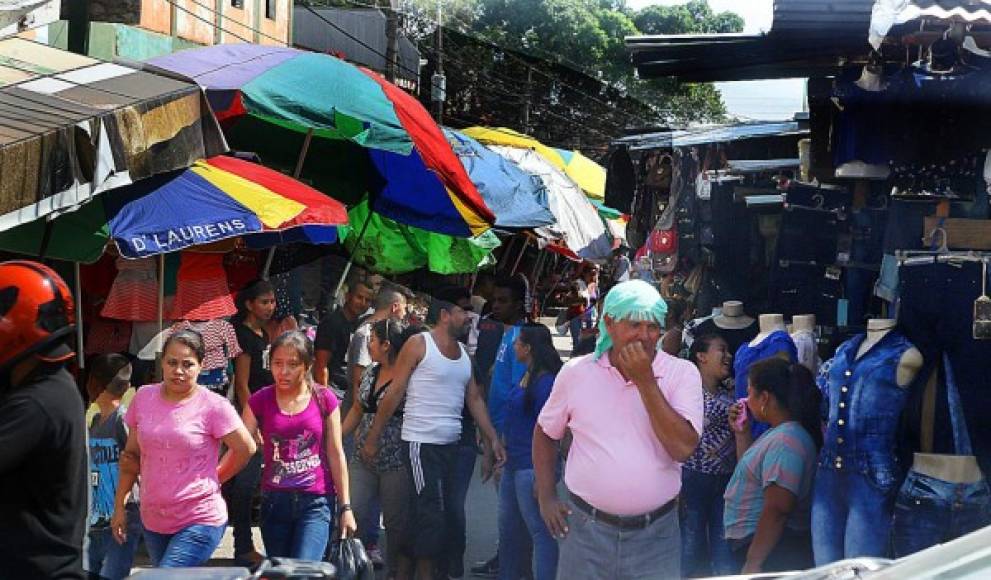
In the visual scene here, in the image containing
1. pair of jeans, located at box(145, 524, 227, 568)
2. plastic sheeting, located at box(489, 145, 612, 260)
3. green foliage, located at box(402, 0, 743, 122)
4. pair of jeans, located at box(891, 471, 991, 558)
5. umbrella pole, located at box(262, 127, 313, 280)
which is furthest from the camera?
green foliage, located at box(402, 0, 743, 122)

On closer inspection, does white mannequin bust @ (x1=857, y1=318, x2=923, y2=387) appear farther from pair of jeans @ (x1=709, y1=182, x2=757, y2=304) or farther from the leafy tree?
the leafy tree

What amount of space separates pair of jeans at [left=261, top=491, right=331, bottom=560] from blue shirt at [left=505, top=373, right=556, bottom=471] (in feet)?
5.11

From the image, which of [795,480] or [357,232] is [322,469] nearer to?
[795,480]

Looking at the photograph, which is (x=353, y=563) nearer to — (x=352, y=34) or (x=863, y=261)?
(x=863, y=261)

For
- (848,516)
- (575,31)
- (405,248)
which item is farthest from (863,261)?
(575,31)

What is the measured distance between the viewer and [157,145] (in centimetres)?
890

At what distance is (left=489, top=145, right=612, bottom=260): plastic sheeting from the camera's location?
18156mm

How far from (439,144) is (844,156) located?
197 inches

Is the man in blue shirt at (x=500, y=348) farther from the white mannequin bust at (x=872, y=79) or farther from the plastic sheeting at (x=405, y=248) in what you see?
the white mannequin bust at (x=872, y=79)

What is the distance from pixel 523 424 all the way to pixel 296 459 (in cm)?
173

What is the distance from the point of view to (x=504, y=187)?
16203 millimetres

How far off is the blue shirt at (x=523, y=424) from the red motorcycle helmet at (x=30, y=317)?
15.3 ft

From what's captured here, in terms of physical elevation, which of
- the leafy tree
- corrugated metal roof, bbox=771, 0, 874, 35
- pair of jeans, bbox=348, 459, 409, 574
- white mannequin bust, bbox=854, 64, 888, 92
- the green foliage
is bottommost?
the green foliage

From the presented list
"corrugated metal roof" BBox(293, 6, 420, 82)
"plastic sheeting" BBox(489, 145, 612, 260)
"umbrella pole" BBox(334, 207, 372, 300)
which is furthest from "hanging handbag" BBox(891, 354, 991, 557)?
"corrugated metal roof" BBox(293, 6, 420, 82)
